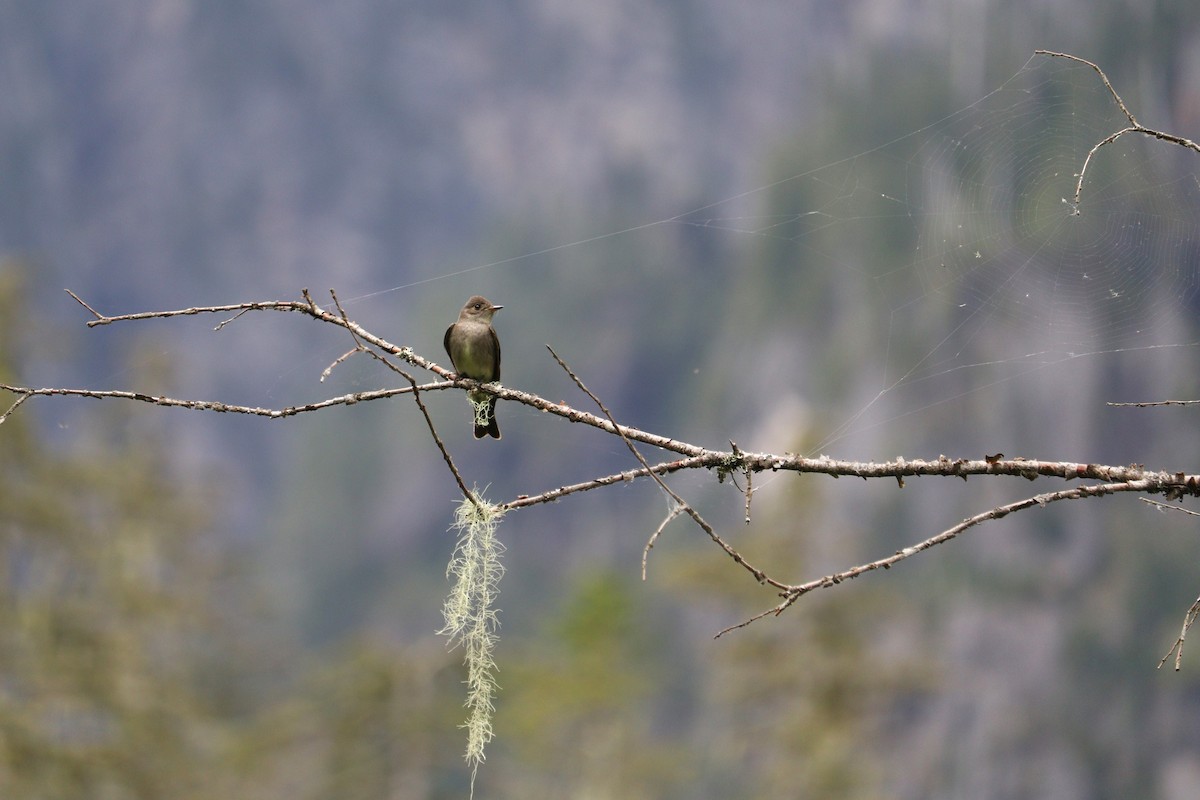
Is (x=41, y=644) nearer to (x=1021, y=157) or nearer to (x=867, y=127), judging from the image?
(x=1021, y=157)

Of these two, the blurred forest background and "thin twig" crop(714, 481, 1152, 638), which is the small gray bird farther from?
"thin twig" crop(714, 481, 1152, 638)

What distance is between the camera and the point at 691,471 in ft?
12.9

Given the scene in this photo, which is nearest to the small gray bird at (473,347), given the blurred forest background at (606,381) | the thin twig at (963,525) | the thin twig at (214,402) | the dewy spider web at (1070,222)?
the blurred forest background at (606,381)

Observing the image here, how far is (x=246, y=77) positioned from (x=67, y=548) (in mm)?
120738

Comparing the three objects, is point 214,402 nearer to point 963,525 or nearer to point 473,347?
point 963,525

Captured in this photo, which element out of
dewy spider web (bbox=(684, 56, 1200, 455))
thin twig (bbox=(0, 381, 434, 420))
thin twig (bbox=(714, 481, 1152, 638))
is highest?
dewy spider web (bbox=(684, 56, 1200, 455))

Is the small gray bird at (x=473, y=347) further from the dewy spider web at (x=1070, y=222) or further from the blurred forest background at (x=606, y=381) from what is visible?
the dewy spider web at (x=1070, y=222)

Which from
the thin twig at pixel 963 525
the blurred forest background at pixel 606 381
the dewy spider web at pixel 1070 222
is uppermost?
the blurred forest background at pixel 606 381

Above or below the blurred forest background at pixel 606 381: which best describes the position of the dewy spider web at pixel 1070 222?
below

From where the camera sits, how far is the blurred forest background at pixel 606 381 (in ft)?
43.1

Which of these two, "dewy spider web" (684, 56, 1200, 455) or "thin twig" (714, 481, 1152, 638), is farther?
"dewy spider web" (684, 56, 1200, 455)

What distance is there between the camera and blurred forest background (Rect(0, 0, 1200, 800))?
1313cm

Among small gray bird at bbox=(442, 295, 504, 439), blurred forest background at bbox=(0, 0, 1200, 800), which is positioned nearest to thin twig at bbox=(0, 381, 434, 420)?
blurred forest background at bbox=(0, 0, 1200, 800)

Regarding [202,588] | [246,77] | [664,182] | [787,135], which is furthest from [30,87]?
[202,588]
